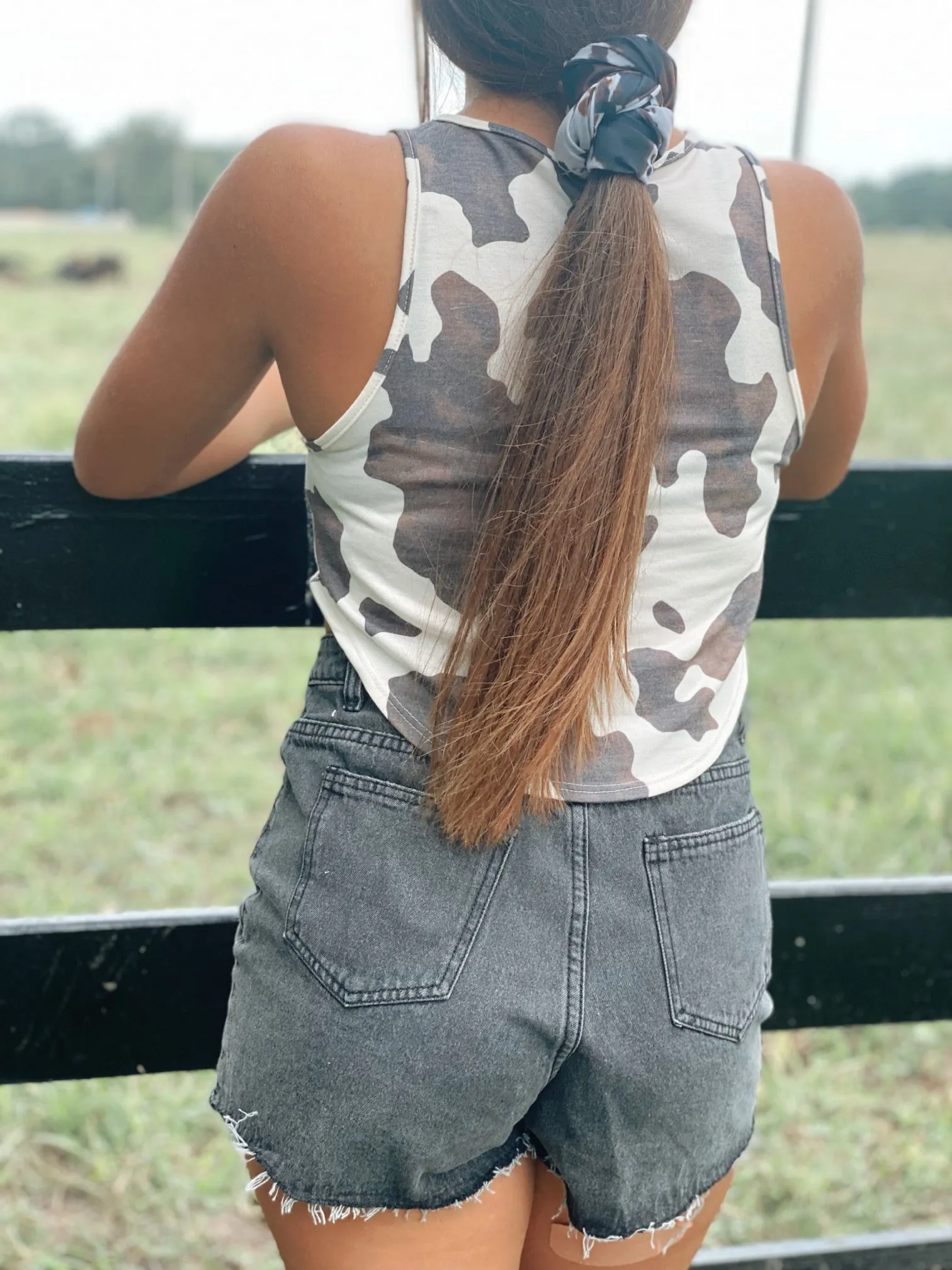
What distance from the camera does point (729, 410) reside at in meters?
0.78

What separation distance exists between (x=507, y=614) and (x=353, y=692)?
0.11 metres

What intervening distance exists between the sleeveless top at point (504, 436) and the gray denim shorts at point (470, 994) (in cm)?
4

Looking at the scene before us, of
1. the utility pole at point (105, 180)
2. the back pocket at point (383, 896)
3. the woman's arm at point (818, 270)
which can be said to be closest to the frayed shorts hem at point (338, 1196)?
the back pocket at point (383, 896)

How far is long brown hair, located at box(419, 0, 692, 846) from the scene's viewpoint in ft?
2.36

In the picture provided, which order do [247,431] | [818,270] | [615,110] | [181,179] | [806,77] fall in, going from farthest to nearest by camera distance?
[181,179], [806,77], [247,431], [818,270], [615,110]

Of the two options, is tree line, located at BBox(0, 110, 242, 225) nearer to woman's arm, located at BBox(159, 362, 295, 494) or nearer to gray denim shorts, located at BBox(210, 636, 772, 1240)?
woman's arm, located at BBox(159, 362, 295, 494)

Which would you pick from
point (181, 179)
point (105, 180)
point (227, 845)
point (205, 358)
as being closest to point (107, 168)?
point (105, 180)

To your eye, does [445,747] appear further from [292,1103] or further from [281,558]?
[281,558]

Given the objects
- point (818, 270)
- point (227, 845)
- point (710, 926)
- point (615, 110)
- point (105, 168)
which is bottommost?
point (105, 168)

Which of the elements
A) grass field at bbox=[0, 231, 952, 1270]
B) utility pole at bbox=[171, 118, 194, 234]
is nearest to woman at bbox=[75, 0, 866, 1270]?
grass field at bbox=[0, 231, 952, 1270]

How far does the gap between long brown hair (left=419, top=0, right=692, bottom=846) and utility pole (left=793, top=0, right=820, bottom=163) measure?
1.97ft

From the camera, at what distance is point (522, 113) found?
2.50 ft

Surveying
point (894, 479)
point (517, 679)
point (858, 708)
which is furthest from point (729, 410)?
point (858, 708)

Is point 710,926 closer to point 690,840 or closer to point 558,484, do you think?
point 690,840
